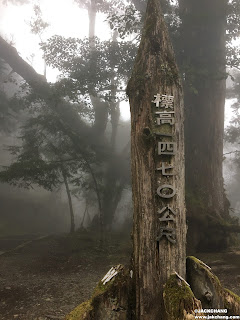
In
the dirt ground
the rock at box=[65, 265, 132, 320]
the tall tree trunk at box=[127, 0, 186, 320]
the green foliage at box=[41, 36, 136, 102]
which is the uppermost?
the green foliage at box=[41, 36, 136, 102]

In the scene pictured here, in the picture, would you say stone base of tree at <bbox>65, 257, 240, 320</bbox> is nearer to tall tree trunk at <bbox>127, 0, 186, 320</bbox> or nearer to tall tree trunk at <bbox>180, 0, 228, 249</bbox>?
tall tree trunk at <bbox>127, 0, 186, 320</bbox>

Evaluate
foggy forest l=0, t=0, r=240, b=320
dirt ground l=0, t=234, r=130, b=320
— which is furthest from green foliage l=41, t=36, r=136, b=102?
dirt ground l=0, t=234, r=130, b=320

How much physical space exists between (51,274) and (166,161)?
20.2 feet

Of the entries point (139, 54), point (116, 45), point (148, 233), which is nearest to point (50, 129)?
point (116, 45)

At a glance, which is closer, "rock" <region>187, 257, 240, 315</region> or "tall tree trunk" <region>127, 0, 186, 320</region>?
"tall tree trunk" <region>127, 0, 186, 320</region>

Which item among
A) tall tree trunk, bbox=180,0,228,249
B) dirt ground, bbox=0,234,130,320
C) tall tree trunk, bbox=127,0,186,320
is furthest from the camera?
tall tree trunk, bbox=180,0,228,249

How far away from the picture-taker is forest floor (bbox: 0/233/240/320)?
223 inches

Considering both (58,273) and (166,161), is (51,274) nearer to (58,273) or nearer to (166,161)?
(58,273)

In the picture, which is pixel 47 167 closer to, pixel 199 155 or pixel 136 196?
pixel 199 155

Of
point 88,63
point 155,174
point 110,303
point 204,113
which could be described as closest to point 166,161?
point 155,174

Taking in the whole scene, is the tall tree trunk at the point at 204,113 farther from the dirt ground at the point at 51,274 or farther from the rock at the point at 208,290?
the rock at the point at 208,290

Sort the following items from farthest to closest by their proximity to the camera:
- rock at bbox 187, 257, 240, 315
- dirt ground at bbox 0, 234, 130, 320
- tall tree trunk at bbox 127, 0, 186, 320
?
dirt ground at bbox 0, 234, 130, 320 → rock at bbox 187, 257, 240, 315 → tall tree trunk at bbox 127, 0, 186, 320

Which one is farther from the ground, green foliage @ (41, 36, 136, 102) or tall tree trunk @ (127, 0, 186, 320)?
green foliage @ (41, 36, 136, 102)

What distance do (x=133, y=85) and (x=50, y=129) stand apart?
9.72m
